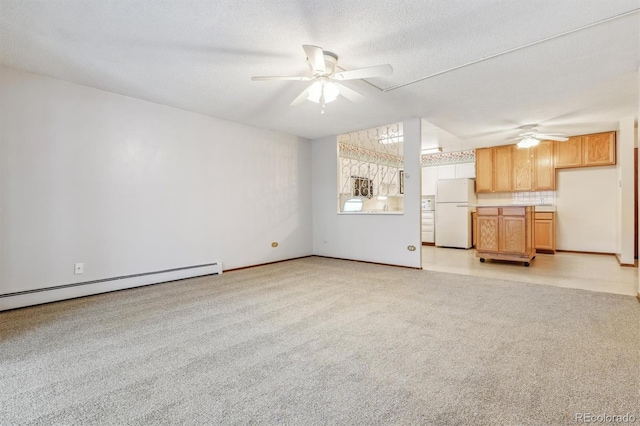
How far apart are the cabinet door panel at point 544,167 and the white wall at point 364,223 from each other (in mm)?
→ 3540

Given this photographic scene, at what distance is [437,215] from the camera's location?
7.34 metres

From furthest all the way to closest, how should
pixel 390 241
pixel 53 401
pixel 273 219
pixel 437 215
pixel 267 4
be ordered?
pixel 437 215, pixel 273 219, pixel 390 241, pixel 267 4, pixel 53 401

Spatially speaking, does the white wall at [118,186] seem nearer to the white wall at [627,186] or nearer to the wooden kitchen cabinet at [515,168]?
the wooden kitchen cabinet at [515,168]

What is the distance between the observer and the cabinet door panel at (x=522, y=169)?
642cm

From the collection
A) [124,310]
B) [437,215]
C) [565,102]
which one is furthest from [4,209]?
[437,215]

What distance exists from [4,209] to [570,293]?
592cm

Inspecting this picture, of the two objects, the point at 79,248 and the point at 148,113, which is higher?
the point at 148,113

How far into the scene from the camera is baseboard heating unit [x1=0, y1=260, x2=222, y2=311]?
2.97 meters

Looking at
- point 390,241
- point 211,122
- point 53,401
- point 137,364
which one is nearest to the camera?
point 53,401

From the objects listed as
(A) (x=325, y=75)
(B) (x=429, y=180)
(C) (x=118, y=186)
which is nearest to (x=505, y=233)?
A: (B) (x=429, y=180)

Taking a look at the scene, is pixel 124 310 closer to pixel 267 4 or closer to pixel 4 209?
pixel 4 209

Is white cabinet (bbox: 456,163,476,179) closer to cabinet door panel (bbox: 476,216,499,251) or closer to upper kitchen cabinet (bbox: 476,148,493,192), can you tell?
upper kitchen cabinet (bbox: 476,148,493,192)

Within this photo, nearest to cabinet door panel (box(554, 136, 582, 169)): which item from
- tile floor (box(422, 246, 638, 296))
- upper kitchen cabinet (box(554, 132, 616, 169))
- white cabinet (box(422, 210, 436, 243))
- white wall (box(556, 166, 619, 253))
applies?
upper kitchen cabinet (box(554, 132, 616, 169))

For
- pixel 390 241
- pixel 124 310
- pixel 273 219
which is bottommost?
pixel 124 310
